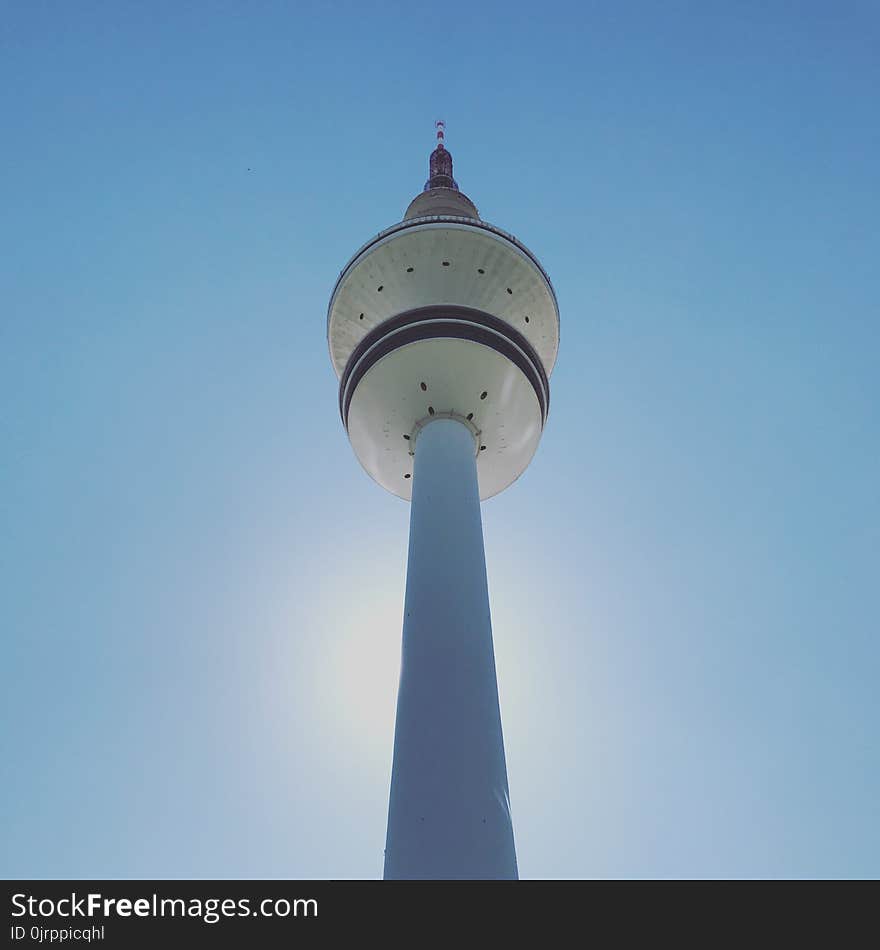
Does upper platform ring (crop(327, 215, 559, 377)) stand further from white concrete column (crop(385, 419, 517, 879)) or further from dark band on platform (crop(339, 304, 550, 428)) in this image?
white concrete column (crop(385, 419, 517, 879))

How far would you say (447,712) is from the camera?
10984 millimetres

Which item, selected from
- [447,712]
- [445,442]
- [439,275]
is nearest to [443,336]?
[439,275]

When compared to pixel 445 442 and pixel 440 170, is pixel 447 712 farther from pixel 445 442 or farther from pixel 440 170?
pixel 440 170

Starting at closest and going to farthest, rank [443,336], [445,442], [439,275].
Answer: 1. [445,442]
2. [443,336]
3. [439,275]

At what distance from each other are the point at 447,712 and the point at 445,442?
619 centimetres

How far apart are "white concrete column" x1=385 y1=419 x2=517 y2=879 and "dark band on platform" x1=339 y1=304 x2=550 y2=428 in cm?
334

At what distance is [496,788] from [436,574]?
372 centimetres

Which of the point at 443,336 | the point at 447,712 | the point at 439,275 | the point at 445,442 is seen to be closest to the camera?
the point at 447,712

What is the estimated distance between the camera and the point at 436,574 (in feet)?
42.3

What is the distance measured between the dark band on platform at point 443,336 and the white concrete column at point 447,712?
131 inches

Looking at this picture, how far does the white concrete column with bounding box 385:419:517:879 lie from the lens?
9.67 meters
